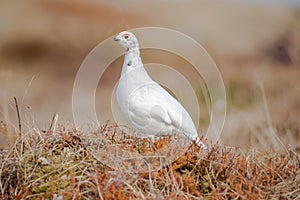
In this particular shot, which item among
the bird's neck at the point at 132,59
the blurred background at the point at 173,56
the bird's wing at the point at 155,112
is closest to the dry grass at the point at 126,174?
the bird's wing at the point at 155,112

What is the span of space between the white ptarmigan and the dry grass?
0.49 m

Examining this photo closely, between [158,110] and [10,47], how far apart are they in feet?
43.4

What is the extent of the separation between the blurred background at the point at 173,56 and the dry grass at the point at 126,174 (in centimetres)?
640

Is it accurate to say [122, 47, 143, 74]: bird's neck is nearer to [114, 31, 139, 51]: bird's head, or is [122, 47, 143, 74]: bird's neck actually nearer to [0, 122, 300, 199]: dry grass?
[114, 31, 139, 51]: bird's head

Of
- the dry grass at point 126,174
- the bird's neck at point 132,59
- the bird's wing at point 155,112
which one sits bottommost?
the dry grass at point 126,174

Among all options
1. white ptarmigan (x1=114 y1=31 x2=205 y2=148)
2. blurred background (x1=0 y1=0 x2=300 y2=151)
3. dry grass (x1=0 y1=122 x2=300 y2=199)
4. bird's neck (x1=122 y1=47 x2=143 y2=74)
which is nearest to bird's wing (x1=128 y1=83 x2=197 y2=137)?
white ptarmigan (x1=114 y1=31 x2=205 y2=148)

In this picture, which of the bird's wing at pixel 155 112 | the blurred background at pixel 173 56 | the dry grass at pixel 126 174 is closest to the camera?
the dry grass at pixel 126 174

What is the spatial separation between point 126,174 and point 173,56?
13.4 m

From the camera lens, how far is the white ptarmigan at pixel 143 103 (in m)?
4.71


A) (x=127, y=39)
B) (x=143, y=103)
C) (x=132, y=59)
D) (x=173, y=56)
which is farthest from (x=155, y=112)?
(x=173, y=56)

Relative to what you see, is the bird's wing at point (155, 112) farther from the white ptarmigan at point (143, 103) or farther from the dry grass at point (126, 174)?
the dry grass at point (126, 174)

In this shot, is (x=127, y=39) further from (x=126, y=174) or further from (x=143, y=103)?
(x=126, y=174)

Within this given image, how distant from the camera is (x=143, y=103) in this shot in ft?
15.4

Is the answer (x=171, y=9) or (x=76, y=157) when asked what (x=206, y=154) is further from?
(x=171, y=9)
